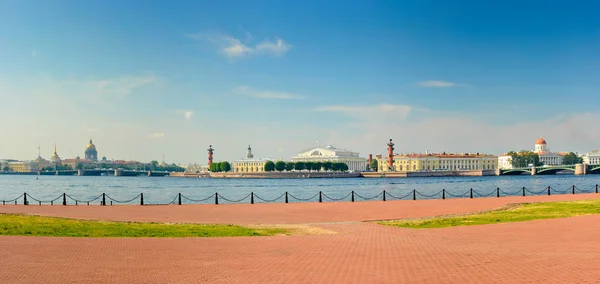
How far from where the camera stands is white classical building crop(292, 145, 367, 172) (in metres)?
180

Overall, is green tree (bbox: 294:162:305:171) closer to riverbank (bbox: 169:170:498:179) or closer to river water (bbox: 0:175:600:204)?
riverbank (bbox: 169:170:498:179)

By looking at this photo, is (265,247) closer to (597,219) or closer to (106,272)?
(106,272)

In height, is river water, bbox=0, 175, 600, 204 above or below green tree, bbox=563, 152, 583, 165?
below

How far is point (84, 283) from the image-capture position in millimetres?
8219

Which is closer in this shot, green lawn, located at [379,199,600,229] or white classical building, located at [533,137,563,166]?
green lawn, located at [379,199,600,229]

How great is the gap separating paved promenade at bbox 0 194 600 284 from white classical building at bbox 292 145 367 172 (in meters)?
163

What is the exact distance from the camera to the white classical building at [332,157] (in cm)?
17962

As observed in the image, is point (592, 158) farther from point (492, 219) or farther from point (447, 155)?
point (492, 219)

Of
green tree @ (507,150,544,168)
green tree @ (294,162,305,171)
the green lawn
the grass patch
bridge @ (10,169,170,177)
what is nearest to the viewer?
the grass patch

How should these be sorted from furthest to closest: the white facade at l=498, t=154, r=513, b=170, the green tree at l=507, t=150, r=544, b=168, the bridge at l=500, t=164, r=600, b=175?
the white facade at l=498, t=154, r=513, b=170 < the green tree at l=507, t=150, r=544, b=168 < the bridge at l=500, t=164, r=600, b=175

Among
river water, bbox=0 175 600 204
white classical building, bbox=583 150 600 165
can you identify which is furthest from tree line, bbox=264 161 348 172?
white classical building, bbox=583 150 600 165

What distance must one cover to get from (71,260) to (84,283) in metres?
2.20

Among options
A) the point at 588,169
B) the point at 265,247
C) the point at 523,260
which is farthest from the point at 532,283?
the point at 588,169

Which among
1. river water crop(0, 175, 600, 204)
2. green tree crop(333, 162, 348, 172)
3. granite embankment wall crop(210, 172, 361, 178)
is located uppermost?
green tree crop(333, 162, 348, 172)
